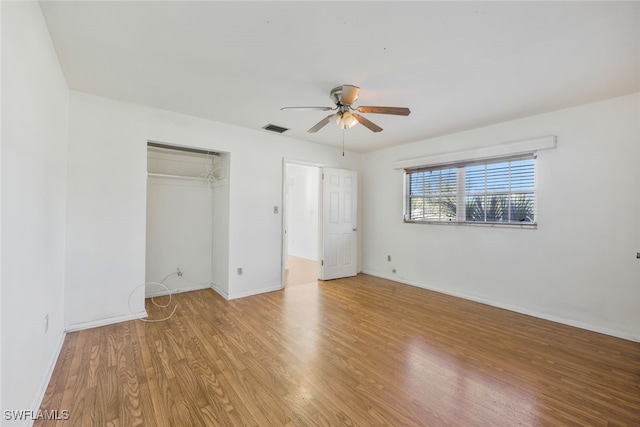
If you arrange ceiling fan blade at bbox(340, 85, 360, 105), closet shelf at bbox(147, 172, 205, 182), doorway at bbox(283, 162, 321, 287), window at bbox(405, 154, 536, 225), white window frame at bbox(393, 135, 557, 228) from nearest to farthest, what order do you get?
ceiling fan blade at bbox(340, 85, 360, 105) < white window frame at bbox(393, 135, 557, 228) < window at bbox(405, 154, 536, 225) < closet shelf at bbox(147, 172, 205, 182) < doorway at bbox(283, 162, 321, 287)

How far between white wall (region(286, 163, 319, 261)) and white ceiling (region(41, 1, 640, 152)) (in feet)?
12.7

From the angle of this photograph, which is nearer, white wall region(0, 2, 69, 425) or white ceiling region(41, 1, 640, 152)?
white wall region(0, 2, 69, 425)

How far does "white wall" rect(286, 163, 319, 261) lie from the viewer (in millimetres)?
6938

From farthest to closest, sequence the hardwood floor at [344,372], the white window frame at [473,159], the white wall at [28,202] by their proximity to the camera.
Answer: the white window frame at [473,159] → the hardwood floor at [344,372] → the white wall at [28,202]

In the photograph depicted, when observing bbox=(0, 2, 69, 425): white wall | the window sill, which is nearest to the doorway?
the window sill

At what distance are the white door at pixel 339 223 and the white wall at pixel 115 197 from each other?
156 centimetres

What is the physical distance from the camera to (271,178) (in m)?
4.26

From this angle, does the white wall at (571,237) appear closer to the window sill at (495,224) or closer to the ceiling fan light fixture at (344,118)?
the window sill at (495,224)

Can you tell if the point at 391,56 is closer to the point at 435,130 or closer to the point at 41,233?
the point at 435,130

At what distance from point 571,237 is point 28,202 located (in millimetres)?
4923

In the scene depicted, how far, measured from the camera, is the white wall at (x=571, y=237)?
2.76 metres

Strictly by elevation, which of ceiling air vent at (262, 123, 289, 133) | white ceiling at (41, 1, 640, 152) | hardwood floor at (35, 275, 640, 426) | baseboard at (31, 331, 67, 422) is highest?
white ceiling at (41, 1, 640, 152)

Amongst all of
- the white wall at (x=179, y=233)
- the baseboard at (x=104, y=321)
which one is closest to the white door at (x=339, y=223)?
the white wall at (x=179, y=233)

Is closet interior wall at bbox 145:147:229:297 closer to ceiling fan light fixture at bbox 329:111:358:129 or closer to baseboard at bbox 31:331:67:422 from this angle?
baseboard at bbox 31:331:67:422
